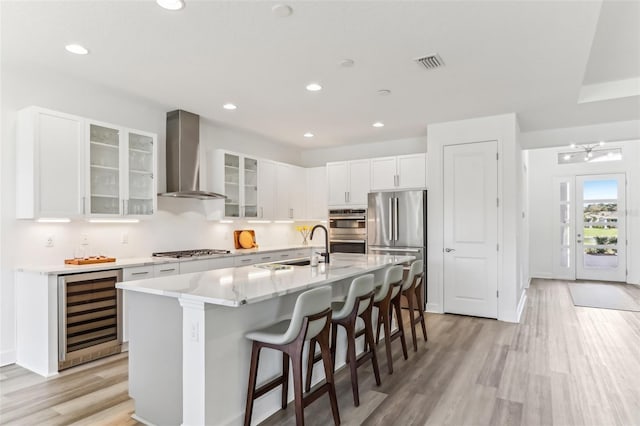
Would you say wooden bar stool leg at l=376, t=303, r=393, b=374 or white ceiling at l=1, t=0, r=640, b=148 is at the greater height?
white ceiling at l=1, t=0, r=640, b=148

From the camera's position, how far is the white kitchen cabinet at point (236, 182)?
5355 mm

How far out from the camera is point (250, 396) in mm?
2250

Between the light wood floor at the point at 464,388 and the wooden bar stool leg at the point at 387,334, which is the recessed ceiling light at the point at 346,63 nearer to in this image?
the wooden bar stool leg at the point at 387,334

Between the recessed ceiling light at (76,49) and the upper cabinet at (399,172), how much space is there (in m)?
4.22

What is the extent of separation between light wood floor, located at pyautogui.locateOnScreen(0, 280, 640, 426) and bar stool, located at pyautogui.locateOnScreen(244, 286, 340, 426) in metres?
0.29

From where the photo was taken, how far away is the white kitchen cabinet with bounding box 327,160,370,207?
6.27m

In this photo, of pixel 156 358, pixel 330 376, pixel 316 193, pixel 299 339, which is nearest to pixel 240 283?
pixel 299 339

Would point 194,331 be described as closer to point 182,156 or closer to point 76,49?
point 76,49

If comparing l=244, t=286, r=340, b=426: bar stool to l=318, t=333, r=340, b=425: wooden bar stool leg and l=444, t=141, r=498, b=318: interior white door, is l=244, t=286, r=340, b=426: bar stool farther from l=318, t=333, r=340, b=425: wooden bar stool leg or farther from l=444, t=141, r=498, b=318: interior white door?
l=444, t=141, r=498, b=318: interior white door

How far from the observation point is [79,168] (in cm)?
365

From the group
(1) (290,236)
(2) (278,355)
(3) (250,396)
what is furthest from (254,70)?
(1) (290,236)

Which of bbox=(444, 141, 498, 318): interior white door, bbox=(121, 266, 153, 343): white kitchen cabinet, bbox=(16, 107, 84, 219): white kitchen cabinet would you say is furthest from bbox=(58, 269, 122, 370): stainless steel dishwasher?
bbox=(444, 141, 498, 318): interior white door

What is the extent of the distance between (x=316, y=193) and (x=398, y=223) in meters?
1.83

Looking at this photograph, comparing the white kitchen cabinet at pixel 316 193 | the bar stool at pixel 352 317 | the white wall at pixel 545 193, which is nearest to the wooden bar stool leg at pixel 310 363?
the bar stool at pixel 352 317
